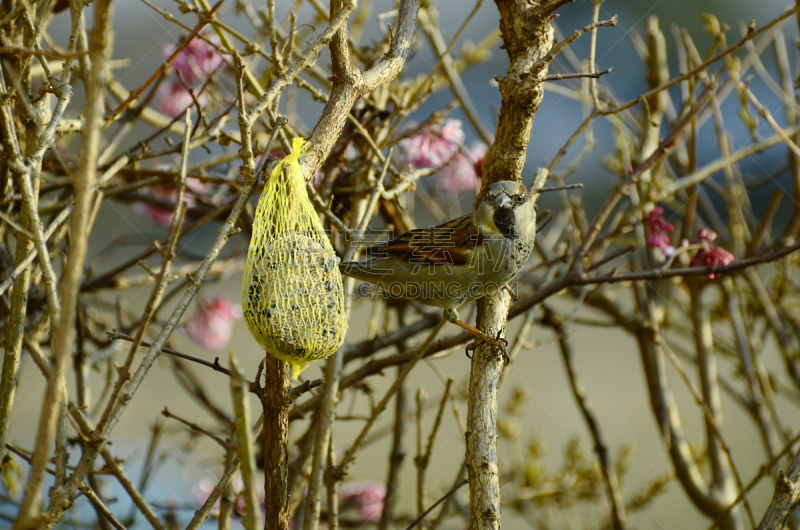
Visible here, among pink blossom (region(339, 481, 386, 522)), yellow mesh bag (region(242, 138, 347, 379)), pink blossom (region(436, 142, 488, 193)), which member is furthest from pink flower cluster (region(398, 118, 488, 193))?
pink blossom (region(339, 481, 386, 522))

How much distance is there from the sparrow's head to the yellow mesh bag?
79 cm

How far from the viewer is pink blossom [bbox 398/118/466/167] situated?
11.1 ft

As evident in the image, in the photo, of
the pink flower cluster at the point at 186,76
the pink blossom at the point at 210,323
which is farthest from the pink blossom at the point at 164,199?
the pink blossom at the point at 210,323

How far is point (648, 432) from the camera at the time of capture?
254 inches

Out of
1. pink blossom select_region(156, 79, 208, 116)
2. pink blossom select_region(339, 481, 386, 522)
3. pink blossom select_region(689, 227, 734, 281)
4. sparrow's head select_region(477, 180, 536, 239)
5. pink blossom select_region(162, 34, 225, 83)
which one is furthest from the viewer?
pink blossom select_region(156, 79, 208, 116)

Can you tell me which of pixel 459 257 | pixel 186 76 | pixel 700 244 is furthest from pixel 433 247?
pixel 186 76

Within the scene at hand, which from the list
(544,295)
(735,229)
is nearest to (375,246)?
(544,295)

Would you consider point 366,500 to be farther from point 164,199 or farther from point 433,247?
point 164,199

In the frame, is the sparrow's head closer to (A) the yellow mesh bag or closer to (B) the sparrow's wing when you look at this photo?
(B) the sparrow's wing

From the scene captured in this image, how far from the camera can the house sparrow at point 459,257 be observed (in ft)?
8.96

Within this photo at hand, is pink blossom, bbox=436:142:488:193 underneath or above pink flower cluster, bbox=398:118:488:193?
above

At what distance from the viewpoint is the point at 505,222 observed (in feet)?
9.05

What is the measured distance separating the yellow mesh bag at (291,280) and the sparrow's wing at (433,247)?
79 centimetres

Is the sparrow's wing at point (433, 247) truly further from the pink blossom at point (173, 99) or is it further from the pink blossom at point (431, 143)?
the pink blossom at point (173, 99)
